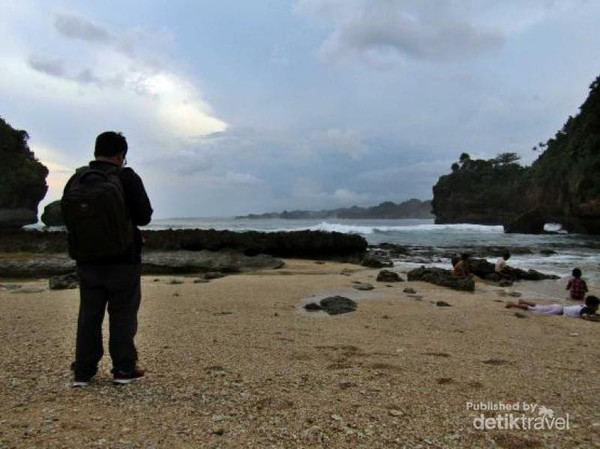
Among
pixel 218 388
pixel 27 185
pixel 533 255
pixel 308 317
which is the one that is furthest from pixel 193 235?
pixel 27 185

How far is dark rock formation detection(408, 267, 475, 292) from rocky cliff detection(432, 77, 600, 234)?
3830 cm

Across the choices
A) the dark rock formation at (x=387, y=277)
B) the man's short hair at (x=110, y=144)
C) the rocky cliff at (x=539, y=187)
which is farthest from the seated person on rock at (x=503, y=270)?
the rocky cliff at (x=539, y=187)

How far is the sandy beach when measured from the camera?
2838 mm

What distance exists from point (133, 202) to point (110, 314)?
872mm

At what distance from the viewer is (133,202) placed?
359 cm

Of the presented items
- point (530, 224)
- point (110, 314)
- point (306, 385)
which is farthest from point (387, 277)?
point (530, 224)

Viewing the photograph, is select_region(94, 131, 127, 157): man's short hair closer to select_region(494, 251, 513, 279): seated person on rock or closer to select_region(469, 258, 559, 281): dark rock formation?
select_region(469, 258, 559, 281): dark rock formation

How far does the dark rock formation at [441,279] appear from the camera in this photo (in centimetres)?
1228

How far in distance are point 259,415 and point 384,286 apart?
8.95 metres

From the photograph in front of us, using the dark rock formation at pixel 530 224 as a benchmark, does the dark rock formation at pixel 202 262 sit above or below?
below

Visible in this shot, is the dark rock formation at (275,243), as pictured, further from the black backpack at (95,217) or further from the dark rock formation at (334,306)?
the black backpack at (95,217)

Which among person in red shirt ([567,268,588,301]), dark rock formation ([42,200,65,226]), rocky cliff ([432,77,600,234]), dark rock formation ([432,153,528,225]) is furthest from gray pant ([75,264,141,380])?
dark rock formation ([432,153,528,225])

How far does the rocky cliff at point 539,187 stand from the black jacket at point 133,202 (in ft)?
161

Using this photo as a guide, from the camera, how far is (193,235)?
1911 cm
